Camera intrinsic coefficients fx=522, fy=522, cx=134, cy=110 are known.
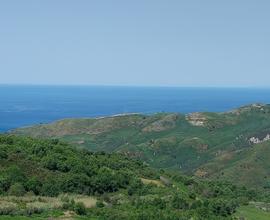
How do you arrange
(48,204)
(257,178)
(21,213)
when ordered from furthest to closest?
1. (257,178)
2. (48,204)
3. (21,213)

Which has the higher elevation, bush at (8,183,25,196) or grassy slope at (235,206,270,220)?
bush at (8,183,25,196)

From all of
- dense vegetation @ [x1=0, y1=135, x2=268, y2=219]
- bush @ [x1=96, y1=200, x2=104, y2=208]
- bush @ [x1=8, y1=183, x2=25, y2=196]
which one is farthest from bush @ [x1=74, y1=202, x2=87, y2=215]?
bush @ [x1=8, y1=183, x2=25, y2=196]

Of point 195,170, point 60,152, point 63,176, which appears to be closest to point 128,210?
point 63,176

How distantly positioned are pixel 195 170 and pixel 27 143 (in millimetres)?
114254

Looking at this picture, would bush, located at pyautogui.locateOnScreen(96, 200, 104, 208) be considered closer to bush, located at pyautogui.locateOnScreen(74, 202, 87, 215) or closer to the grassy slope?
bush, located at pyautogui.locateOnScreen(74, 202, 87, 215)

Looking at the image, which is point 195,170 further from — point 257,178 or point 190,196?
point 190,196

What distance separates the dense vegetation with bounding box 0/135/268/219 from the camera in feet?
159

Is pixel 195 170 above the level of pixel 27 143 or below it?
below

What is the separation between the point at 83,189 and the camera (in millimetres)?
59188

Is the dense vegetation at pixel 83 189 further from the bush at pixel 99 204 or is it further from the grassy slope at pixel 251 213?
the grassy slope at pixel 251 213

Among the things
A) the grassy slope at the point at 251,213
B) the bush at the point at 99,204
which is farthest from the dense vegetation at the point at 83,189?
the grassy slope at the point at 251,213

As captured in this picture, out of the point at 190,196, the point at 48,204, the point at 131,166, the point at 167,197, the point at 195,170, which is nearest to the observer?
the point at 48,204

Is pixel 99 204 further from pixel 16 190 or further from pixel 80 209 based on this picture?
pixel 16 190

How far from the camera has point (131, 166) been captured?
8000 cm
